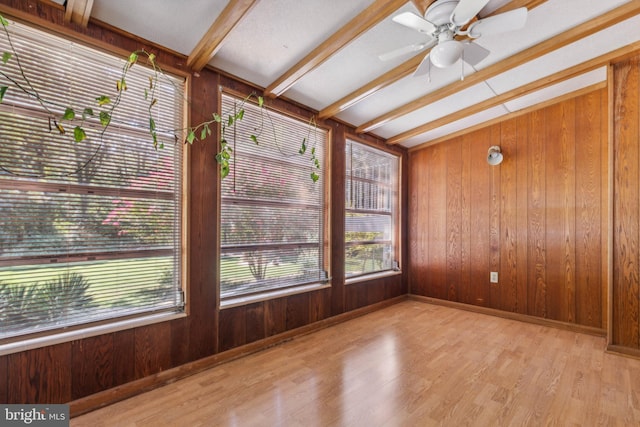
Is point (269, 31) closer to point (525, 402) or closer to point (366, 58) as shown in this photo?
point (366, 58)

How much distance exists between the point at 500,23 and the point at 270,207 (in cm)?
214

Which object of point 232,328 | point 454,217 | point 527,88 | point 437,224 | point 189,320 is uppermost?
point 527,88

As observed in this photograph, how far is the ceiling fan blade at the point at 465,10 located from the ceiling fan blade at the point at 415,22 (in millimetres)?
126

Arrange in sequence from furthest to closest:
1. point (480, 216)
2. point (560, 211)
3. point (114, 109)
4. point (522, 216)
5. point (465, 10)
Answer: point (480, 216) → point (522, 216) → point (560, 211) → point (114, 109) → point (465, 10)

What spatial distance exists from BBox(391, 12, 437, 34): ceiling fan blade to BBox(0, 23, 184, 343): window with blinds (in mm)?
1632

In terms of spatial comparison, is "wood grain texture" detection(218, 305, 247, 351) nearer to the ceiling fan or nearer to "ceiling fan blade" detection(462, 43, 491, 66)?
the ceiling fan

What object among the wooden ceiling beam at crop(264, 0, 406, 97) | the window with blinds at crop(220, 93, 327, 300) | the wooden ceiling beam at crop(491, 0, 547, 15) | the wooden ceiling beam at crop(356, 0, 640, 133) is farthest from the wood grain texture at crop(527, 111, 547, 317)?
the wooden ceiling beam at crop(264, 0, 406, 97)

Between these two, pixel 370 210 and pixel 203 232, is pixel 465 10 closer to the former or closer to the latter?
pixel 203 232

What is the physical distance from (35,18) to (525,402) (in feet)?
12.3

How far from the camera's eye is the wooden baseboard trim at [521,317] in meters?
3.18

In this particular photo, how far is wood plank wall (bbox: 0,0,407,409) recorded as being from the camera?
1704 mm

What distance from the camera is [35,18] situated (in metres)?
1.70

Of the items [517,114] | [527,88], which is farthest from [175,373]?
[517,114]

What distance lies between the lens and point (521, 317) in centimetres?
360
